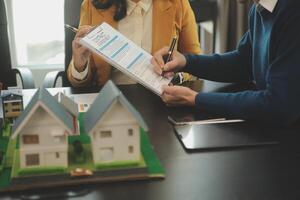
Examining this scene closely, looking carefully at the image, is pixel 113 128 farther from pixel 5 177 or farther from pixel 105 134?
pixel 5 177

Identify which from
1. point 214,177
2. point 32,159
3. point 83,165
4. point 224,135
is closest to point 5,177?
point 32,159

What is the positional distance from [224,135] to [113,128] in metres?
0.38

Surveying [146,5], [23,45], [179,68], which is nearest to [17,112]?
[179,68]

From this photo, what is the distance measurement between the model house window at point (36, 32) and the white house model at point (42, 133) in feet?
6.78

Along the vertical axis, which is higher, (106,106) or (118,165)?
(106,106)

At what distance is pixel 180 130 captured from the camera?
128 centimetres

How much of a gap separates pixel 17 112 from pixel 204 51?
2.03m

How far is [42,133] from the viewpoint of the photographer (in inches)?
39.3

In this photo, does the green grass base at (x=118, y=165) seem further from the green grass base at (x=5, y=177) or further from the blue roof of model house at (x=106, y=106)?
the green grass base at (x=5, y=177)

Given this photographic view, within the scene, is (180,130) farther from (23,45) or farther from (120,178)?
(23,45)

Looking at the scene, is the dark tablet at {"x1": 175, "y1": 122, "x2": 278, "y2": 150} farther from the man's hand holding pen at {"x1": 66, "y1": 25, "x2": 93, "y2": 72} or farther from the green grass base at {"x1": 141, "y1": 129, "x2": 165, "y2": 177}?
the man's hand holding pen at {"x1": 66, "y1": 25, "x2": 93, "y2": 72}

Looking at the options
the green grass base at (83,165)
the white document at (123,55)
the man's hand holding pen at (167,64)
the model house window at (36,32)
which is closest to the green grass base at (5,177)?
the green grass base at (83,165)

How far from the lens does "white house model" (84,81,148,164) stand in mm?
996

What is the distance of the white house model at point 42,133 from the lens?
0.98 meters
